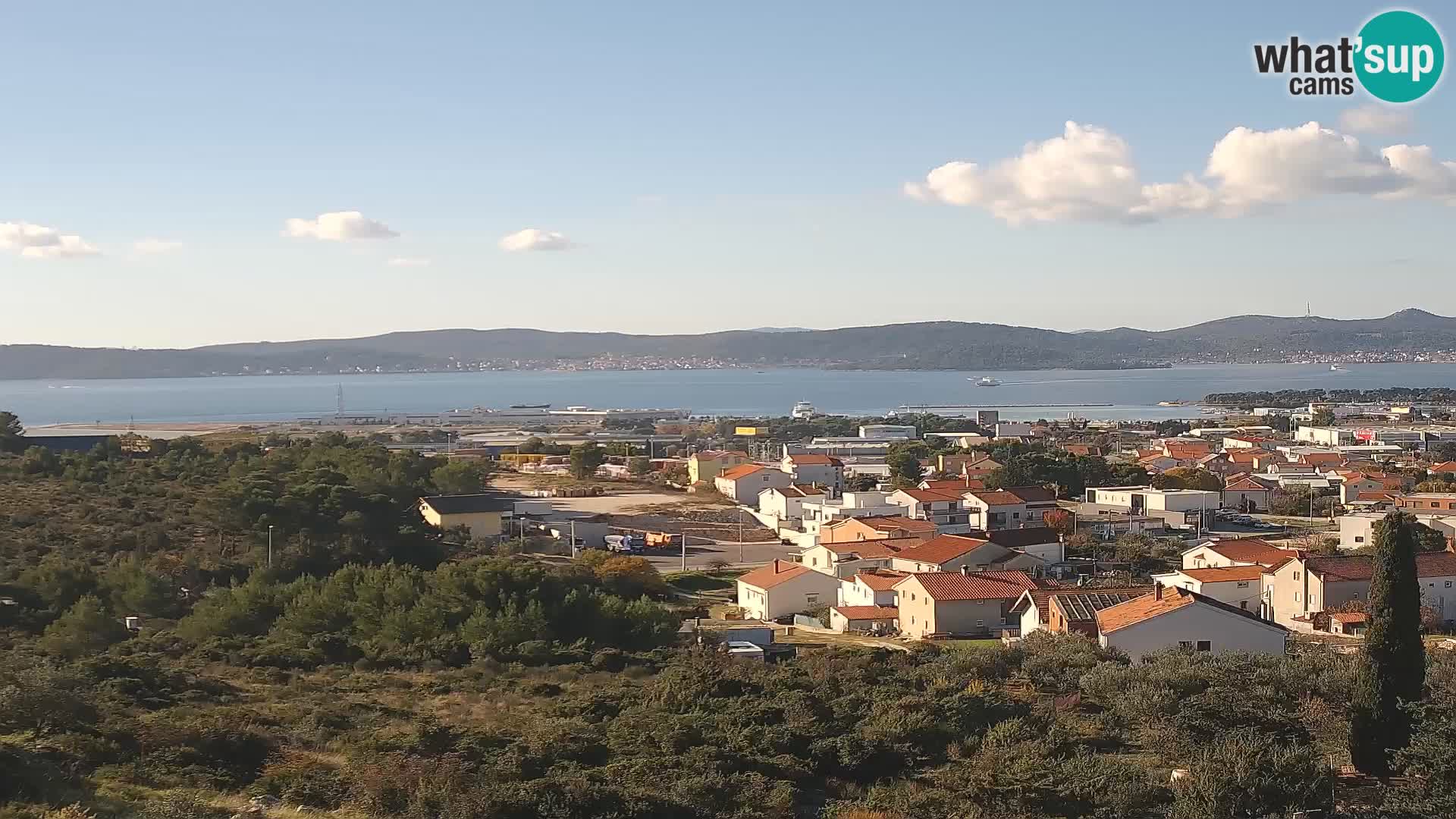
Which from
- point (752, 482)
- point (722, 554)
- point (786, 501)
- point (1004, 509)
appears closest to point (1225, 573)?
point (1004, 509)

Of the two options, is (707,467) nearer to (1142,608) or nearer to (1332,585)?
(1332,585)

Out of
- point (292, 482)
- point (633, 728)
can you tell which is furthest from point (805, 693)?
point (292, 482)

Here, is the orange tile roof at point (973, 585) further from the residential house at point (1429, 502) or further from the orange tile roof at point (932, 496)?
the residential house at point (1429, 502)

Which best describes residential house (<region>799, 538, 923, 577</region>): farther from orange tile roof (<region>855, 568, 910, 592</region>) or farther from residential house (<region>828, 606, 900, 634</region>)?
residential house (<region>828, 606, 900, 634</region>)

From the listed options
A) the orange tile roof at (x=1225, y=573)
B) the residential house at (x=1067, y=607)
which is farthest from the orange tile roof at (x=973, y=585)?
the orange tile roof at (x=1225, y=573)

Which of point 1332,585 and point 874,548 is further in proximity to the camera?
point 874,548

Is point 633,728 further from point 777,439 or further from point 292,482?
point 777,439
